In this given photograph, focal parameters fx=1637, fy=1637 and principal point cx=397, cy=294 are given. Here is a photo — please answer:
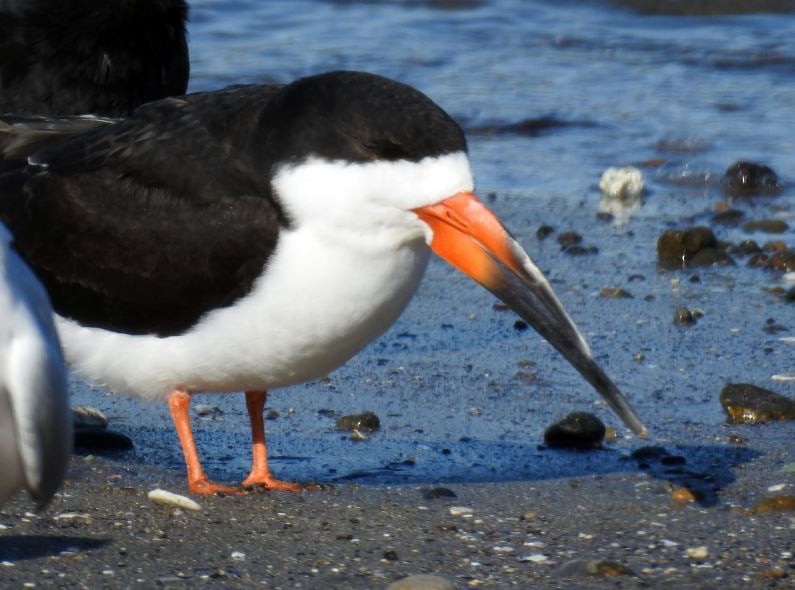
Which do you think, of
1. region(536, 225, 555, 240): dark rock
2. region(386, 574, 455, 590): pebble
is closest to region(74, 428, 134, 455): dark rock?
region(386, 574, 455, 590): pebble

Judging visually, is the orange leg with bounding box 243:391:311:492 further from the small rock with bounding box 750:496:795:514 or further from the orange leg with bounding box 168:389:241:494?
the small rock with bounding box 750:496:795:514

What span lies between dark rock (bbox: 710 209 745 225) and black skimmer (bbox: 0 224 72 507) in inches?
187

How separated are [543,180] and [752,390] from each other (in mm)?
3333

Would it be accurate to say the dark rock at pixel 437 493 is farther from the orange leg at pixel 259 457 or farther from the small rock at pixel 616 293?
the small rock at pixel 616 293

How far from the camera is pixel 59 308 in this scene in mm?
4789

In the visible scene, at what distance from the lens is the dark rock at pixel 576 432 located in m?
5.14

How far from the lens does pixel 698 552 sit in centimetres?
408

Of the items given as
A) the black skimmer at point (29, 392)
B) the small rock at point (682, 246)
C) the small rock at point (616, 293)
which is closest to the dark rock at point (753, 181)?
the small rock at point (682, 246)

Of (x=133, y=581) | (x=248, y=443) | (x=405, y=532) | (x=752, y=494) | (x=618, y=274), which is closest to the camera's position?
(x=133, y=581)

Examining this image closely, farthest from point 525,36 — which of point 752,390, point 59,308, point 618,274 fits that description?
point 59,308

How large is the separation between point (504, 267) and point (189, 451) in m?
1.15

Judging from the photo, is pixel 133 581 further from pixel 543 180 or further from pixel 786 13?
pixel 786 13

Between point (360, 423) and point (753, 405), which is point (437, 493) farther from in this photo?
point (753, 405)

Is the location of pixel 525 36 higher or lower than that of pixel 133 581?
higher
